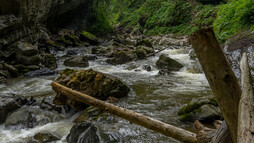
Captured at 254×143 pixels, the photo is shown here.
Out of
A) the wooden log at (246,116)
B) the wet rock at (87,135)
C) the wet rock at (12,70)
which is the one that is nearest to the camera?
the wooden log at (246,116)

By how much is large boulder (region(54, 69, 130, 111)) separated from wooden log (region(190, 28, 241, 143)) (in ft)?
14.4

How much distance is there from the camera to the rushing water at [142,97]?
4.00 m

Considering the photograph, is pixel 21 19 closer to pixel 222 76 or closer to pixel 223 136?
pixel 222 76

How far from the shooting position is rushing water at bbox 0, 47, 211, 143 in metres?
4.00

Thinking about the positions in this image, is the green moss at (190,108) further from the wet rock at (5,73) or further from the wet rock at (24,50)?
the wet rock at (24,50)

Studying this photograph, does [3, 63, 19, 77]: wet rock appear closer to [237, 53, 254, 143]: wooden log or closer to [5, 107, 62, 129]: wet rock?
[5, 107, 62, 129]: wet rock

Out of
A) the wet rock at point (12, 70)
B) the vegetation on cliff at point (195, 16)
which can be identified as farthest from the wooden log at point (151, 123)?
the vegetation on cliff at point (195, 16)

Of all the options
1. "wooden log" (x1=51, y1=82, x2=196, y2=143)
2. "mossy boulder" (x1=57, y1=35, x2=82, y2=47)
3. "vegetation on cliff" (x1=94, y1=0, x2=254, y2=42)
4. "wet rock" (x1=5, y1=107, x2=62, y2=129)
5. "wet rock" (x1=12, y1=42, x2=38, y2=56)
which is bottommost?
"wet rock" (x1=5, y1=107, x2=62, y2=129)

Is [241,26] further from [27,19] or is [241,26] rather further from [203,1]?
[203,1]

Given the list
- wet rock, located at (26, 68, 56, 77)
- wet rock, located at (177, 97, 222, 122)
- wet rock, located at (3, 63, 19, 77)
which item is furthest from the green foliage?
wet rock, located at (3, 63, 19, 77)

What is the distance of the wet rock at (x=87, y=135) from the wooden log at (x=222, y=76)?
251 cm

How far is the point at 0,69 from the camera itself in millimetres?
10164

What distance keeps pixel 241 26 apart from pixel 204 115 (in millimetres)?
9490

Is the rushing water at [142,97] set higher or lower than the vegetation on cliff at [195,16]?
lower
